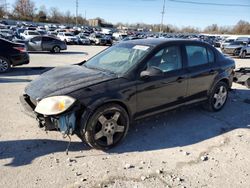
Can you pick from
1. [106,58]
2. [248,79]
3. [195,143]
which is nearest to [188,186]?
[195,143]

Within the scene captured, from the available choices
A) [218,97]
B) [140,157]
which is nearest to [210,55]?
[218,97]

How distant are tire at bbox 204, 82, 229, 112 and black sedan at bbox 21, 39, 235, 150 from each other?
77 mm

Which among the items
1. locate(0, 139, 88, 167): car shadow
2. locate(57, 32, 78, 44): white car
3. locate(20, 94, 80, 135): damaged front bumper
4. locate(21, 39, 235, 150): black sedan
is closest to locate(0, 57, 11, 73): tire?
locate(21, 39, 235, 150): black sedan

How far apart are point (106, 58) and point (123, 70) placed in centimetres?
87

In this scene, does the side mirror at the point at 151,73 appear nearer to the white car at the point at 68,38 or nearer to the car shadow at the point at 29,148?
the car shadow at the point at 29,148

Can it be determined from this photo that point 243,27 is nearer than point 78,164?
No

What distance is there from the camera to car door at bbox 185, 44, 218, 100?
519 cm

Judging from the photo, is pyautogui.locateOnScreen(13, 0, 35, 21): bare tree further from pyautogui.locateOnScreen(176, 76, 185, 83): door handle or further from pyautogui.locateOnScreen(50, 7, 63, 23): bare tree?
pyautogui.locateOnScreen(176, 76, 185, 83): door handle

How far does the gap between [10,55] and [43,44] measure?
408 inches

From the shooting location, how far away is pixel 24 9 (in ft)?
299

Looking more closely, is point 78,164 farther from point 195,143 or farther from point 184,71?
point 184,71

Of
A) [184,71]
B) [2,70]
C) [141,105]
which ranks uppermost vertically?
[184,71]

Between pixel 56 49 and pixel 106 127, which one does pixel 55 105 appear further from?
pixel 56 49

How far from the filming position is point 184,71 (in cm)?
502
